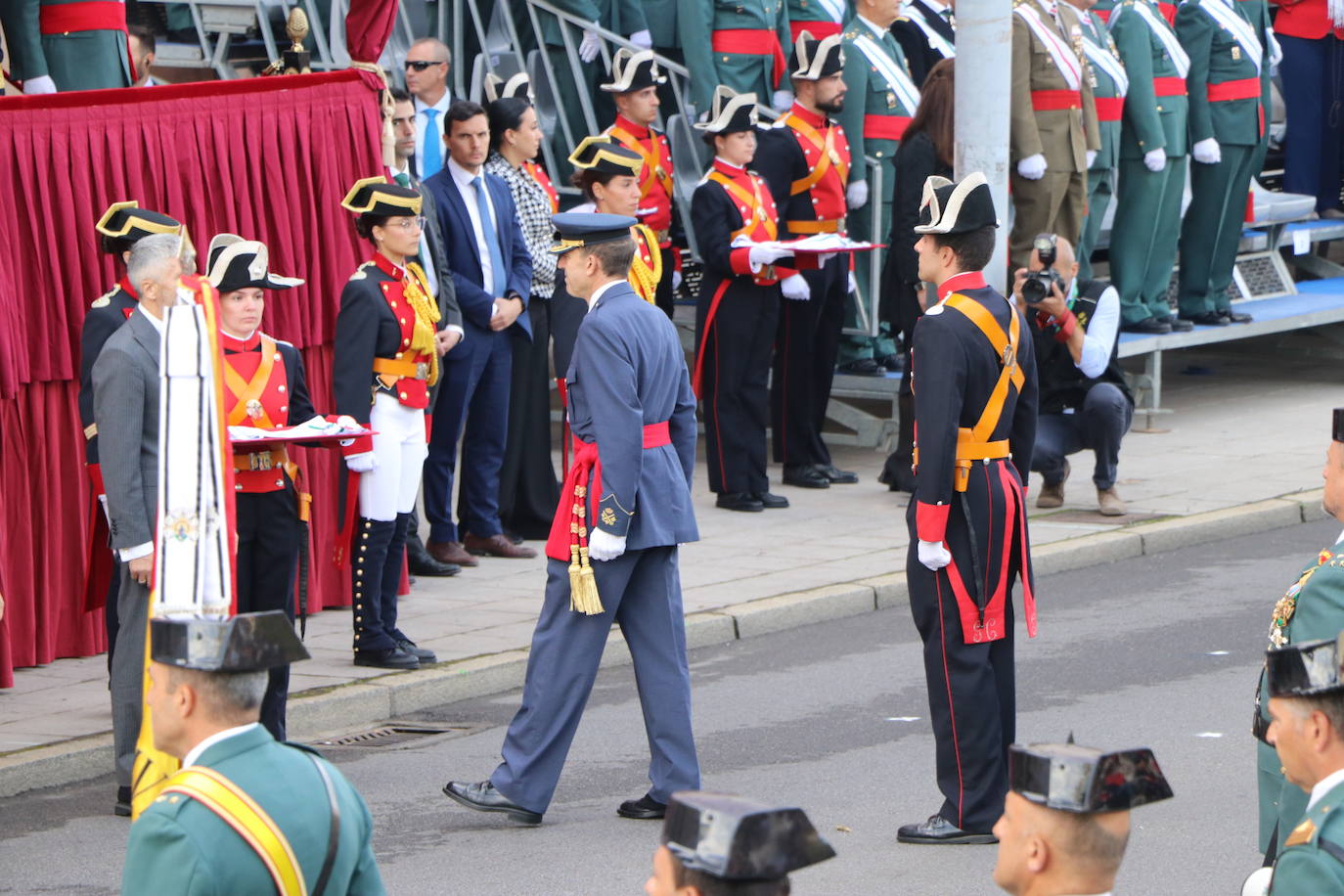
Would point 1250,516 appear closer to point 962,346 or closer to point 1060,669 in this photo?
point 1060,669

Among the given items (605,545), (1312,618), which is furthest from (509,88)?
(1312,618)

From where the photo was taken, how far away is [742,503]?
12.1 metres

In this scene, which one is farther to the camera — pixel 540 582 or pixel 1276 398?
pixel 1276 398

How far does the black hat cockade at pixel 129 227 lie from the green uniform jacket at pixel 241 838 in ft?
13.8

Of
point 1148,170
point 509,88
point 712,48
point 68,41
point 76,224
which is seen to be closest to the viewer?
A: point 76,224

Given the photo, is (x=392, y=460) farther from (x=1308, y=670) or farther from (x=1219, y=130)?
(x=1219, y=130)

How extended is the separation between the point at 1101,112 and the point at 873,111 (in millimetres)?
1845

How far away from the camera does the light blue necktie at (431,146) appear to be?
37.9ft

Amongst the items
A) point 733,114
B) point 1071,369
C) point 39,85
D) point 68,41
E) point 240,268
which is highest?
point 68,41

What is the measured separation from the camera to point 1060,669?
8.95m

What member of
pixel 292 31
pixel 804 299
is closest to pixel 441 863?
pixel 292 31

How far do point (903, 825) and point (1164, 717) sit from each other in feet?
5.50

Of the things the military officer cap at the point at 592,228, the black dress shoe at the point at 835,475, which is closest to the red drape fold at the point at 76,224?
the military officer cap at the point at 592,228

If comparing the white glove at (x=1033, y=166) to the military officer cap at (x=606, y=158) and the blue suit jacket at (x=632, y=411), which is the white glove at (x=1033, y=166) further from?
the blue suit jacket at (x=632, y=411)
